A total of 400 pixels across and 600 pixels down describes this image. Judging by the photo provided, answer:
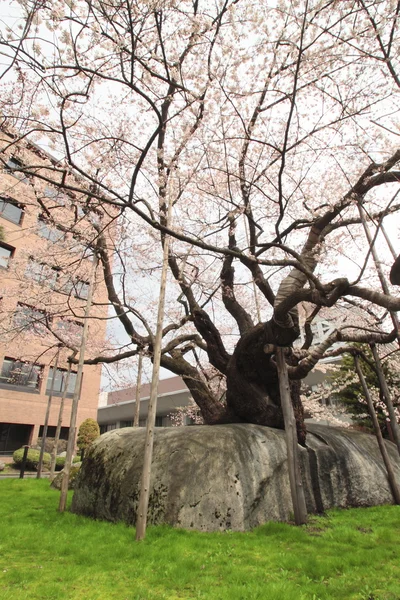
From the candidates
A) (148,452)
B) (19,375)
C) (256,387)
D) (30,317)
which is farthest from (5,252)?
(148,452)

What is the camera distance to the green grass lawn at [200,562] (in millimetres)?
3732

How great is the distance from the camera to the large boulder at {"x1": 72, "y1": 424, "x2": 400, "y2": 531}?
6.67 m

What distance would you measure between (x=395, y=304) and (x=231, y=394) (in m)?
6.02

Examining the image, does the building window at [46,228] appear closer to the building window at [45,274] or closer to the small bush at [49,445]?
the building window at [45,274]

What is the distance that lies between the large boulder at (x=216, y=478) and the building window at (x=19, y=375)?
1722 cm

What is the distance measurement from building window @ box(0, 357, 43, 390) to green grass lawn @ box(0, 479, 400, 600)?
19214 mm

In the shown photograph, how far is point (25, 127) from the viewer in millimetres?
6102

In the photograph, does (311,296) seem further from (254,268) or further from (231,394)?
(231,394)

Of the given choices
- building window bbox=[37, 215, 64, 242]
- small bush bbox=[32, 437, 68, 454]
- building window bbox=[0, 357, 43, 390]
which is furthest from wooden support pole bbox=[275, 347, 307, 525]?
small bush bbox=[32, 437, 68, 454]

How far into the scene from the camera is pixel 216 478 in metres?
6.88

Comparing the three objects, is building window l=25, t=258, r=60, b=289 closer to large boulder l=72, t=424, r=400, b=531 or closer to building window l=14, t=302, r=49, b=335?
building window l=14, t=302, r=49, b=335

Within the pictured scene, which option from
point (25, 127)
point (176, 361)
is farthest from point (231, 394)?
point (25, 127)

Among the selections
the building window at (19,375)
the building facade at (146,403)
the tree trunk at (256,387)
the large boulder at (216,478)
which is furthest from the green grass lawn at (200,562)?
the building facade at (146,403)

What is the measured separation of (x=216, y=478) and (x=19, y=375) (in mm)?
22513
